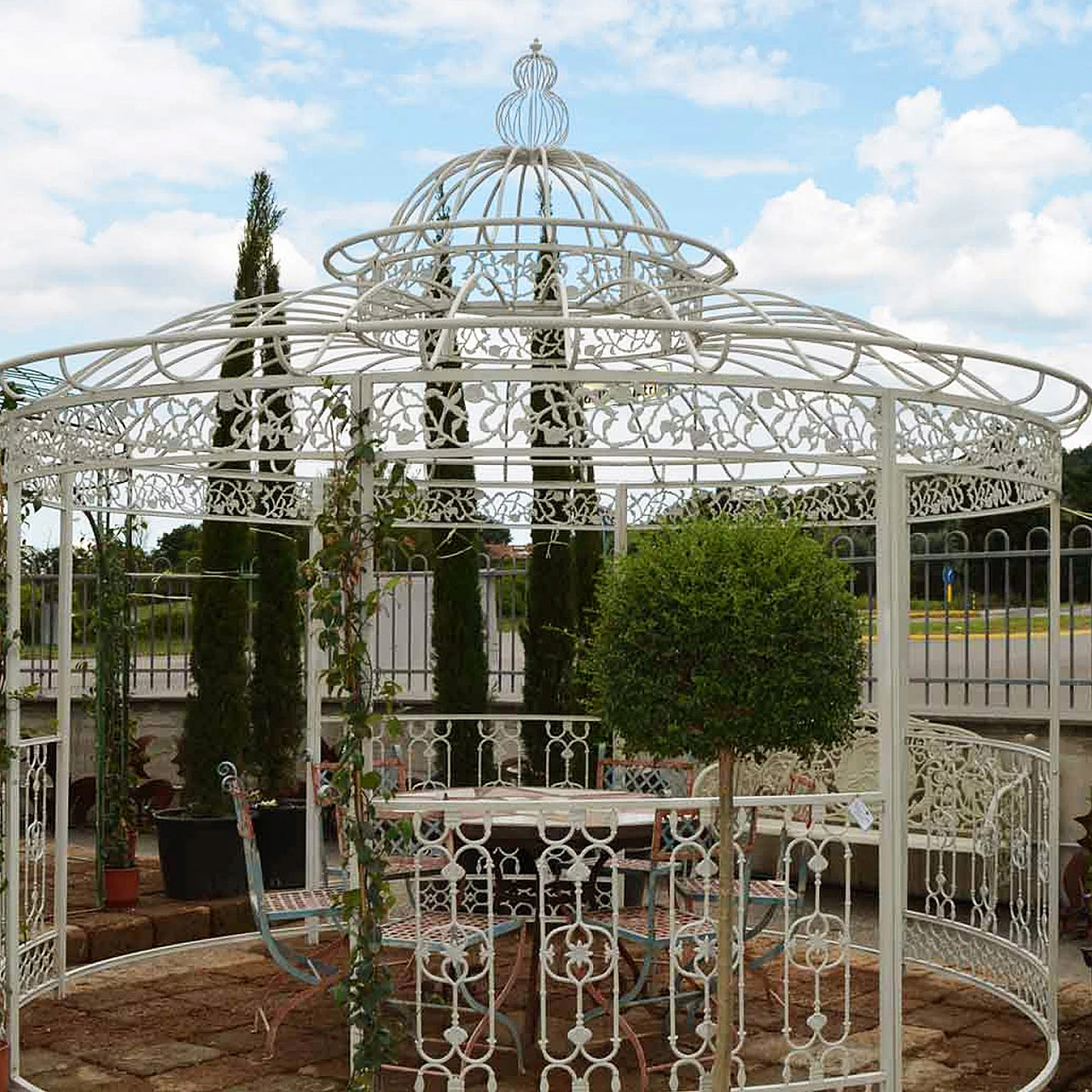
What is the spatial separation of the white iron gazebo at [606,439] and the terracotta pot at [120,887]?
328 mm

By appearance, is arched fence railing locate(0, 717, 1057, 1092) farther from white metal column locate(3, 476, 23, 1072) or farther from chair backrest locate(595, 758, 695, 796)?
chair backrest locate(595, 758, 695, 796)

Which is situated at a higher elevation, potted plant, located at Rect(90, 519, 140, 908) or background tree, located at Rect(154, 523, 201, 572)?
background tree, located at Rect(154, 523, 201, 572)

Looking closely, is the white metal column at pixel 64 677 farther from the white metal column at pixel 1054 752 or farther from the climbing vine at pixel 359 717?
the white metal column at pixel 1054 752

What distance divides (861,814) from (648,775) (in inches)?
117

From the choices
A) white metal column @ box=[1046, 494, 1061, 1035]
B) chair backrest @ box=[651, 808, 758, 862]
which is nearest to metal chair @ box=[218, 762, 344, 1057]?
chair backrest @ box=[651, 808, 758, 862]

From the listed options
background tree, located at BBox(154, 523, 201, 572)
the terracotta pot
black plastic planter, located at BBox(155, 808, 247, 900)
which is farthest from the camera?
background tree, located at BBox(154, 523, 201, 572)

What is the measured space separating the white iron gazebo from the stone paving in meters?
0.13

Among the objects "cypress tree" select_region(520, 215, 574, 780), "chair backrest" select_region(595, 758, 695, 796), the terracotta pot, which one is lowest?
the terracotta pot

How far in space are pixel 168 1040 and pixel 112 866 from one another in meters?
Result: 2.40

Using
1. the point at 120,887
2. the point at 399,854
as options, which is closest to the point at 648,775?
the point at 399,854

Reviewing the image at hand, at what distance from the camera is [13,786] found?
5.11 meters

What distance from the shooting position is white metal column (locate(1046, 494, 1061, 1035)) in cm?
557

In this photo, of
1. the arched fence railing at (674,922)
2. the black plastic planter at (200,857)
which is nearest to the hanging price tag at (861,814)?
the arched fence railing at (674,922)

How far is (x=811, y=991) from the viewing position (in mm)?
6332
